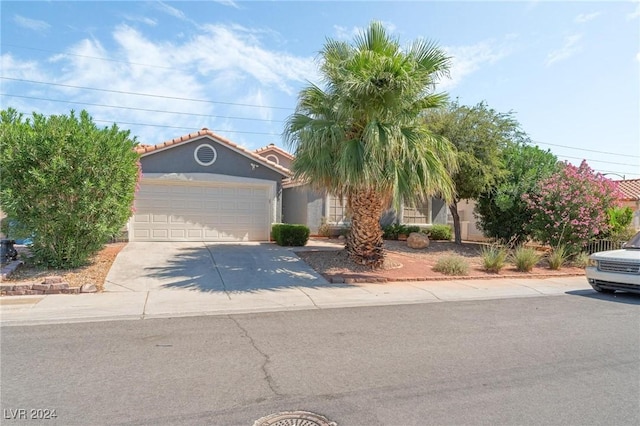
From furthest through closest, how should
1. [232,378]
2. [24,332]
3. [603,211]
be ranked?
[603,211]
[24,332]
[232,378]

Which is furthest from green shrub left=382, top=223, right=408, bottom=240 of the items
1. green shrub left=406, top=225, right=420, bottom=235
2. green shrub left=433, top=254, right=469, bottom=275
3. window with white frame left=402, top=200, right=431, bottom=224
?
green shrub left=433, top=254, right=469, bottom=275

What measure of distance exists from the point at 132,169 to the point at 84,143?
1.45 metres

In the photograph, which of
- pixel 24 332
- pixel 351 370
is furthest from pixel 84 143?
pixel 351 370

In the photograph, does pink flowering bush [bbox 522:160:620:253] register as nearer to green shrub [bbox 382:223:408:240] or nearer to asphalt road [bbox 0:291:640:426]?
green shrub [bbox 382:223:408:240]

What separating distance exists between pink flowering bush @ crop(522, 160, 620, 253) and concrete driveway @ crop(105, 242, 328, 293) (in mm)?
9326

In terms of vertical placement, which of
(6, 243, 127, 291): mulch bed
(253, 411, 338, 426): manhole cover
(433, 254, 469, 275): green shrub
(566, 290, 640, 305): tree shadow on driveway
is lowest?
(566, 290, 640, 305): tree shadow on driveway

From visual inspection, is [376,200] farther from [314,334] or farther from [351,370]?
[351,370]

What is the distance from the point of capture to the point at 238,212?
17.0m

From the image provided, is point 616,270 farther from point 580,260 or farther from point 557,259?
point 580,260

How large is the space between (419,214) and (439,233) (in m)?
1.48

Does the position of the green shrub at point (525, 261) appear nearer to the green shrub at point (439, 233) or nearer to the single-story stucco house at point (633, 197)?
the green shrub at point (439, 233)

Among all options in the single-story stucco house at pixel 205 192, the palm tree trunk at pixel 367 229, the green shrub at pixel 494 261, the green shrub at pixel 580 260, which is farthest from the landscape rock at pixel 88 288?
the green shrub at pixel 580 260

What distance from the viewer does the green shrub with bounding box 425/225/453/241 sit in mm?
21453

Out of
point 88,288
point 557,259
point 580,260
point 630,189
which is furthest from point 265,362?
point 630,189
